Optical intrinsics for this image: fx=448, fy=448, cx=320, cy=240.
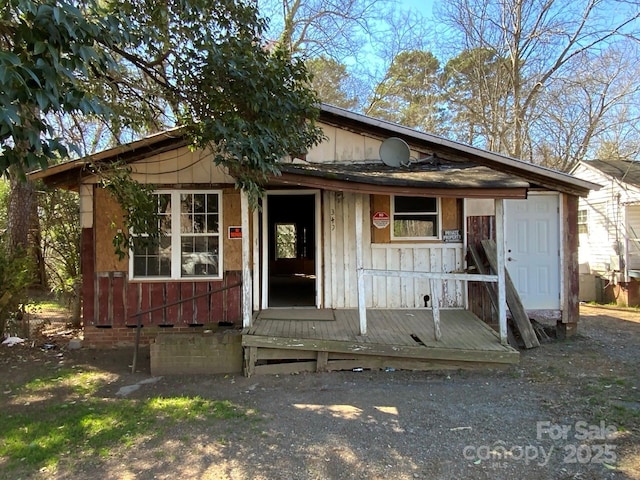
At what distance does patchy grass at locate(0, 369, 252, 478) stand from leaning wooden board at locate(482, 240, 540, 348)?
4748 millimetres

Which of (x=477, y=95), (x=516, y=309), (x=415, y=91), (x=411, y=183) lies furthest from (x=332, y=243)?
(x=415, y=91)

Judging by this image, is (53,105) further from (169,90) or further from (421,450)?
(421,450)

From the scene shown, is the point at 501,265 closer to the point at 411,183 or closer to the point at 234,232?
the point at 411,183

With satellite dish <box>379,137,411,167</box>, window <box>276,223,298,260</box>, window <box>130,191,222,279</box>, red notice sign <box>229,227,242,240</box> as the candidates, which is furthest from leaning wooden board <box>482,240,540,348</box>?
window <box>276,223,298,260</box>

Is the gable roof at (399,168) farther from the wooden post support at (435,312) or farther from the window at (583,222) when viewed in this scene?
the window at (583,222)

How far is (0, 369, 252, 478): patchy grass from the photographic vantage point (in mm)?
3863

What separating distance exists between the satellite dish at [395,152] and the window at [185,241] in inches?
112

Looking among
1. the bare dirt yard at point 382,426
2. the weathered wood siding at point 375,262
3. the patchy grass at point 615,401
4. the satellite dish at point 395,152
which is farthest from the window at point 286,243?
the patchy grass at point 615,401

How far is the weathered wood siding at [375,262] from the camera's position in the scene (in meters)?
7.63

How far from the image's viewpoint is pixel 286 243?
18.0 m

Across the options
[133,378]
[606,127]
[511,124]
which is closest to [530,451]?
[133,378]

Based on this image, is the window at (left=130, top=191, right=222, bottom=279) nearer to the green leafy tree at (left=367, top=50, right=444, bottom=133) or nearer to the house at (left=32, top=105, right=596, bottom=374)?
the house at (left=32, top=105, right=596, bottom=374)

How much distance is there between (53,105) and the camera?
2.88 meters

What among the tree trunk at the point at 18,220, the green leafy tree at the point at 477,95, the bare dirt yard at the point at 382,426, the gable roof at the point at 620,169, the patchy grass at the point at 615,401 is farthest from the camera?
the green leafy tree at the point at 477,95
